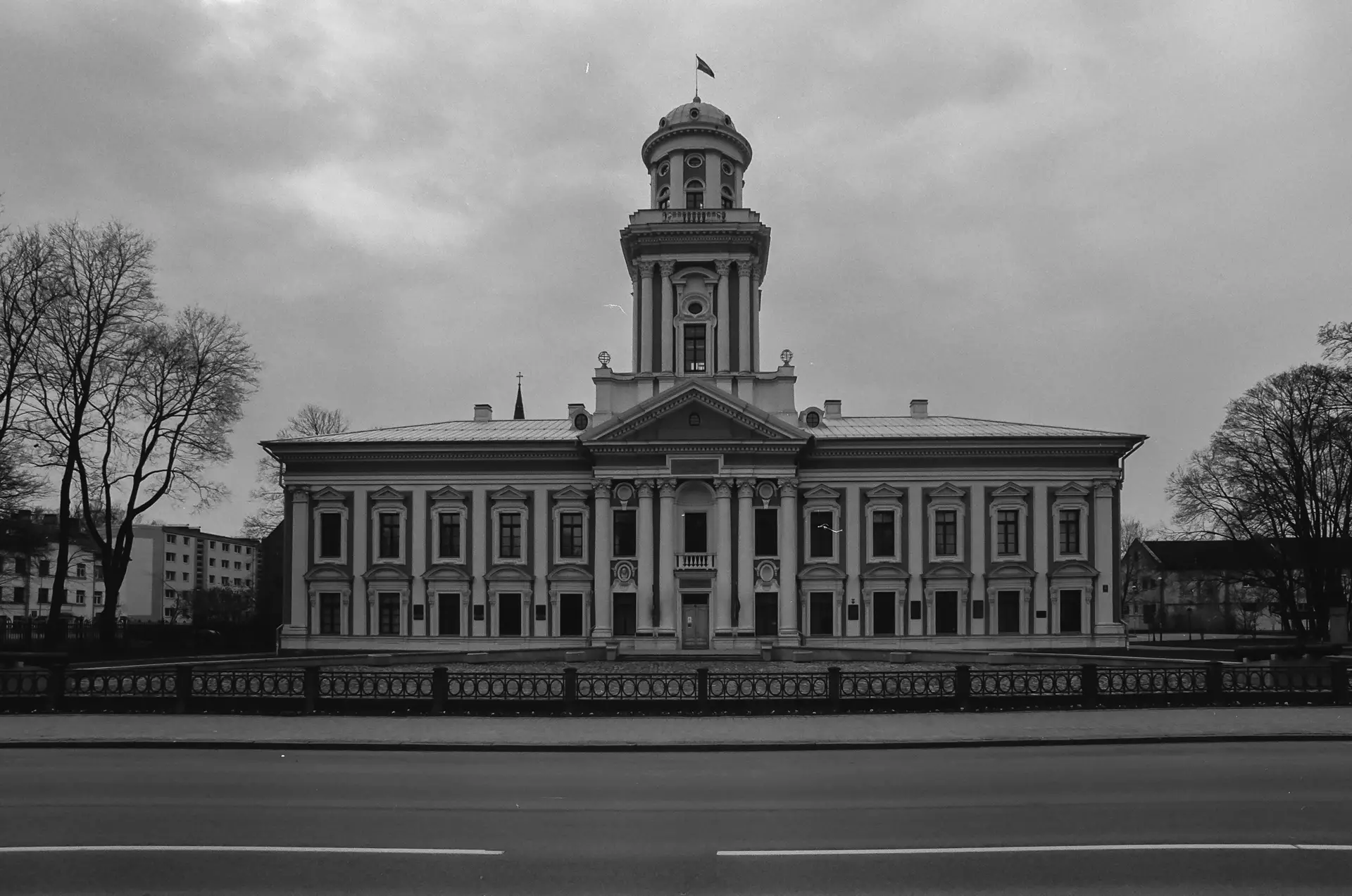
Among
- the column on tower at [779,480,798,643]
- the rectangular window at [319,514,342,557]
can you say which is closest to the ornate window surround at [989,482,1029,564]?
the column on tower at [779,480,798,643]

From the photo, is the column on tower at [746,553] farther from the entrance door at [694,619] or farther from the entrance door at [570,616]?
the entrance door at [570,616]

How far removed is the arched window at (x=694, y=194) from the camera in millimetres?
47969

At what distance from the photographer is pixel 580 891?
26.3ft

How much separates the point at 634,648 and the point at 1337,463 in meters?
33.2

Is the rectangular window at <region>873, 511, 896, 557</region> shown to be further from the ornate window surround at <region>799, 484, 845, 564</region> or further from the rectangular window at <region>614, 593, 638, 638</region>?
the rectangular window at <region>614, 593, 638, 638</region>

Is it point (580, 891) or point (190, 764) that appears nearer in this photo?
point (580, 891)

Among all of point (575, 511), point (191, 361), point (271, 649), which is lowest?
point (271, 649)

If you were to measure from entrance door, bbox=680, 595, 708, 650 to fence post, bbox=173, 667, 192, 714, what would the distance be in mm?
24920

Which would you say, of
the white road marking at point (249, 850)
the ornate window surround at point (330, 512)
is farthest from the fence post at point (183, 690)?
the ornate window surround at point (330, 512)

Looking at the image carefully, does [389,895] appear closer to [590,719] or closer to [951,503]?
[590,719]

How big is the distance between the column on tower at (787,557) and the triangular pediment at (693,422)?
234cm

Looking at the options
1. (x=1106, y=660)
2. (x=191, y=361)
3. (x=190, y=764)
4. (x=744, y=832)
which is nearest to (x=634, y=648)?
(x=1106, y=660)

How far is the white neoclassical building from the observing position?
141ft

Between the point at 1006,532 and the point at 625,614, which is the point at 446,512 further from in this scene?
the point at 1006,532
